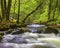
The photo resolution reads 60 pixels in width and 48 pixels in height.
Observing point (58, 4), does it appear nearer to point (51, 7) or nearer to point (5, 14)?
point (51, 7)

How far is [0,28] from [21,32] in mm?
1505

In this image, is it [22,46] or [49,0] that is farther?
[49,0]

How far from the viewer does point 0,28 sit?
1108cm

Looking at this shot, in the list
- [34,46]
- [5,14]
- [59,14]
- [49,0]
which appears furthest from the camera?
[49,0]

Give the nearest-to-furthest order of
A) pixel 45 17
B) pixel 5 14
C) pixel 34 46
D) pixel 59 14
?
pixel 34 46, pixel 5 14, pixel 59 14, pixel 45 17

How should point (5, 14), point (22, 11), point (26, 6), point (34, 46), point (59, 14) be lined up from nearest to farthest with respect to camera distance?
point (34, 46)
point (5, 14)
point (59, 14)
point (26, 6)
point (22, 11)

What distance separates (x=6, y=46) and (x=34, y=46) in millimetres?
1111

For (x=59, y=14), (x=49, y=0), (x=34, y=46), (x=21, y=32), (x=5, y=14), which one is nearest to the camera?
(x=34, y=46)

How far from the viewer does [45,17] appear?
24750 mm

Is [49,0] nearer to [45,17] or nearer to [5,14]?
[45,17]

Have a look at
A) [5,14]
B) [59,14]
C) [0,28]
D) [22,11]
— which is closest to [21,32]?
[0,28]

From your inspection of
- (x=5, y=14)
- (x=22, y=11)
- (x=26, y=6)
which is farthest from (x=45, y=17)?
(x=5, y=14)

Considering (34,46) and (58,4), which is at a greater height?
(58,4)

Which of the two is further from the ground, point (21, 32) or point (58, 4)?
point (58, 4)
